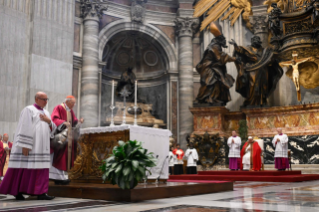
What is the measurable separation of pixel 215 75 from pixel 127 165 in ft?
36.5

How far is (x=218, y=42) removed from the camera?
15219mm

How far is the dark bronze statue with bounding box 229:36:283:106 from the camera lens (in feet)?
48.1

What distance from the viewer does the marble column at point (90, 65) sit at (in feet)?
50.0

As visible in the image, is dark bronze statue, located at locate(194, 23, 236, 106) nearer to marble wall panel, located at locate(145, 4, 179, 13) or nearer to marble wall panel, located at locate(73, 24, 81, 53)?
marble wall panel, located at locate(145, 4, 179, 13)

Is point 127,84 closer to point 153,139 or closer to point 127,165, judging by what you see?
point 153,139

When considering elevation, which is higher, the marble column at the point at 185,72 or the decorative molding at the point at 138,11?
the decorative molding at the point at 138,11

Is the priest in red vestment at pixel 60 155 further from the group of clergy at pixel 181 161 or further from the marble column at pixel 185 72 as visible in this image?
the marble column at pixel 185 72

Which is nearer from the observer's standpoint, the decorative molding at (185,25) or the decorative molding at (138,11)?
the decorative molding at (138,11)

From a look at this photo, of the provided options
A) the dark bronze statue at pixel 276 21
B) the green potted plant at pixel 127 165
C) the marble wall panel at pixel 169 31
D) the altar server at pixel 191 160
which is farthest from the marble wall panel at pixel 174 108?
the green potted plant at pixel 127 165

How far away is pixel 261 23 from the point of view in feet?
56.1

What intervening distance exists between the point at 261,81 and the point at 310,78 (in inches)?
73.3

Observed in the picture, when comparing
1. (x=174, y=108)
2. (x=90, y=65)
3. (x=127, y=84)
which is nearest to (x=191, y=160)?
(x=174, y=108)

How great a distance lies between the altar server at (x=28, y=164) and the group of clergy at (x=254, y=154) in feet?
27.4

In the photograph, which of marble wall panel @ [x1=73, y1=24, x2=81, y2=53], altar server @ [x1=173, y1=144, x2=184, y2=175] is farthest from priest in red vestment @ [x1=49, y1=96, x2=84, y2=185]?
marble wall panel @ [x1=73, y1=24, x2=81, y2=53]
